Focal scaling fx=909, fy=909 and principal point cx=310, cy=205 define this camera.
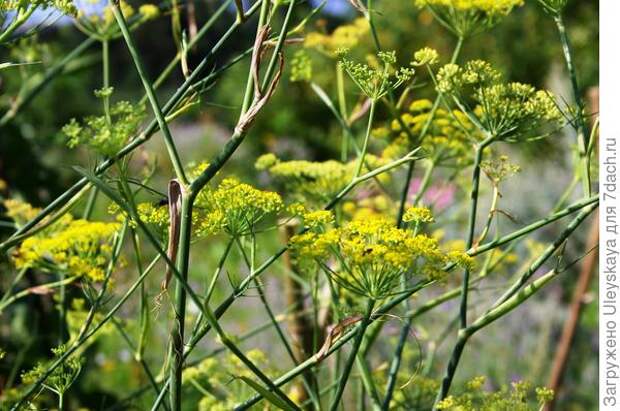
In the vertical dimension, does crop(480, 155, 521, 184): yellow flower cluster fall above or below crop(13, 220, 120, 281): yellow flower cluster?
above

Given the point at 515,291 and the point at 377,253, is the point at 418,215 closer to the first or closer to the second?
the point at 377,253

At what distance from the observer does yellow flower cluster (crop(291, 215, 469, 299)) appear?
1.08 meters

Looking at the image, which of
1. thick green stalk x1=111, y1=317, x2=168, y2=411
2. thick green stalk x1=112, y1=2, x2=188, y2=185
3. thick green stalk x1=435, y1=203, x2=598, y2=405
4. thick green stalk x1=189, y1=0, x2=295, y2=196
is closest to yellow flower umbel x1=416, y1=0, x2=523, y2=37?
thick green stalk x1=435, y1=203, x2=598, y2=405

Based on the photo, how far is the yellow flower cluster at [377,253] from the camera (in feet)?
3.56

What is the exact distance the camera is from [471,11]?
1646 mm

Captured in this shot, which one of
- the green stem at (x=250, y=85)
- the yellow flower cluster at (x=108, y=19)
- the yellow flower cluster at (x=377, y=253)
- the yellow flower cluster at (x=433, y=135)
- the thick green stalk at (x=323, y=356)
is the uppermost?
the yellow flower cluster at (x=108, y=19)

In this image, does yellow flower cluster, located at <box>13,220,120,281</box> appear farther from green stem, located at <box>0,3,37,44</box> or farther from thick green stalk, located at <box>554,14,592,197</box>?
thick green stalk, located at <box>554,14,592,197</box>

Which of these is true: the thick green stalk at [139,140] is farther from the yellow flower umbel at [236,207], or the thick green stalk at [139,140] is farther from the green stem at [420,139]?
the green stem at [420,139]

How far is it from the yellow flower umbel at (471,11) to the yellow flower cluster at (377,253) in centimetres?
60

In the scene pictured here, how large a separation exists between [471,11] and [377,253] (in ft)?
2.40

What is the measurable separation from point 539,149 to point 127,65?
15.2 meters

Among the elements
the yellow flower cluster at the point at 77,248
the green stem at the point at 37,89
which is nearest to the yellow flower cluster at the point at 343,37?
the green stem at the point at 37,89

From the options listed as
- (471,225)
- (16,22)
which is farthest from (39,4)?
(471,225)

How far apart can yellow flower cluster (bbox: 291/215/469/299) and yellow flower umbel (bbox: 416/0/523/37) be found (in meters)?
0.60
